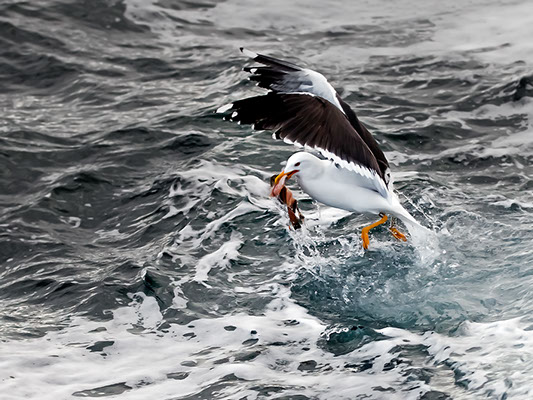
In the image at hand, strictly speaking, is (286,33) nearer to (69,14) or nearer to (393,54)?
(393,54)

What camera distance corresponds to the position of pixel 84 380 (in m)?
6.73

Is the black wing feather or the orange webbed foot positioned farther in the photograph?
the orange webbed foot

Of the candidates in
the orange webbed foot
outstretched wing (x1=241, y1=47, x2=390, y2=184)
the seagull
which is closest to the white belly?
the seagull

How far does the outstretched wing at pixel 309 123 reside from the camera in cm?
729

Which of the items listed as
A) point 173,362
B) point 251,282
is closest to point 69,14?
point 251,282

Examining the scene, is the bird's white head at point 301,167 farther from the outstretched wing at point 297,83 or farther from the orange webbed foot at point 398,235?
the orange webbed foot at point 398,235

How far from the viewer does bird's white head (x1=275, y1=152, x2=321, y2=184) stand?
8.01 metres

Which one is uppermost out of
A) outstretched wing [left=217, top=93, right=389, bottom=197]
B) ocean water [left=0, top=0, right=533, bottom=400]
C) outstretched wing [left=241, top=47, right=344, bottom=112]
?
outstretched wing [left=241, top=47, right=344, bottom=112]

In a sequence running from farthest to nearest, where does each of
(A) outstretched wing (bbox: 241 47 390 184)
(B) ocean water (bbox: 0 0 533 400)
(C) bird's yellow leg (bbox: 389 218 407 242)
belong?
(C) bird's yellow leg (bbox: 389 218 407 242), (A) outstretched wing (bbox: 241 47 390 184), (B) ocean water (bbox: 0 0 533 400)

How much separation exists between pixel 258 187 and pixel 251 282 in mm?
1948

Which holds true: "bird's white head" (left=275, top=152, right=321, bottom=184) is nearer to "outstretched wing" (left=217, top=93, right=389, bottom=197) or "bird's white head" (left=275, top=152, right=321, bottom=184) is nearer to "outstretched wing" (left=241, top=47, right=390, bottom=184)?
"outstretched wing" (left=241, top=47, right=390, bottom=184)

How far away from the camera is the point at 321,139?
7309 mm

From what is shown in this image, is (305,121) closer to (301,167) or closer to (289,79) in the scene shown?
(301,167)

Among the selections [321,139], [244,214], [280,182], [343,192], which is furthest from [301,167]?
[244,214]
